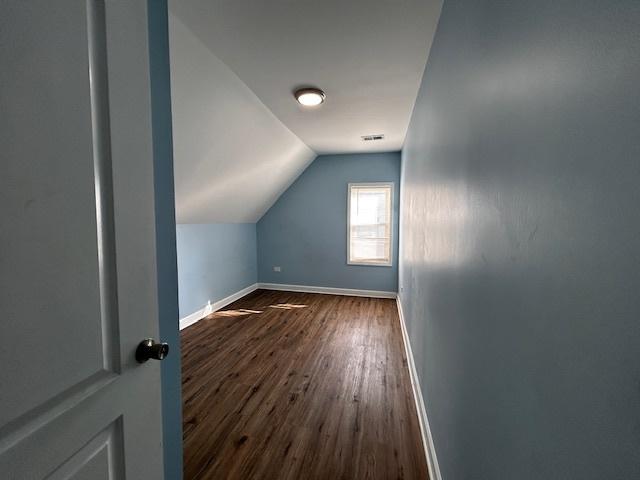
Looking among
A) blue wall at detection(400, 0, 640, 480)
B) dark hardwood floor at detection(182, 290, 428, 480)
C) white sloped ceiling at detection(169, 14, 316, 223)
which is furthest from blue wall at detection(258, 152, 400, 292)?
blue wall at detection(400, 0, 640, 480)

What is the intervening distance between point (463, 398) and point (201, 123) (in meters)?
2.40

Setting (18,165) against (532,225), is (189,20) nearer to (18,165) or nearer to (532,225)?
(18,165)

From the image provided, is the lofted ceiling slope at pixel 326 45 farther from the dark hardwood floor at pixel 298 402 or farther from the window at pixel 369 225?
the dark hardwood floor at pixel 298 402

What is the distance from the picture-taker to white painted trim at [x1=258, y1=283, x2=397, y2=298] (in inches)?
180

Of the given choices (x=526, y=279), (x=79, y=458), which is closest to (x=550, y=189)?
(x=526, y=279)

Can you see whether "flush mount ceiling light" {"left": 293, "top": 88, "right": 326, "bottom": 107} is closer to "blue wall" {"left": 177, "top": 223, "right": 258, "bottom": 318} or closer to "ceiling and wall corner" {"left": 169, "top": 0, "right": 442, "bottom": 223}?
"ceiling and wall corner" {"left": 169, "top": 0, "right": 442, "bottom": 223}

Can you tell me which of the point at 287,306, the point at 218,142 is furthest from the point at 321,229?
the point at 218,142

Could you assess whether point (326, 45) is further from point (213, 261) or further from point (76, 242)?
point (213, 261)

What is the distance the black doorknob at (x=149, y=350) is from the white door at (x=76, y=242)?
0.02m

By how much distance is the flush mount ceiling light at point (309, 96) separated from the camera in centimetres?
223

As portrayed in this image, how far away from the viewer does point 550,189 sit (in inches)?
19.3

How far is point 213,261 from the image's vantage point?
153 inches

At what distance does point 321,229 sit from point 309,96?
271cm

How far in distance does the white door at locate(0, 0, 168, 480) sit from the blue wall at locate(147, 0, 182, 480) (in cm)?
25
